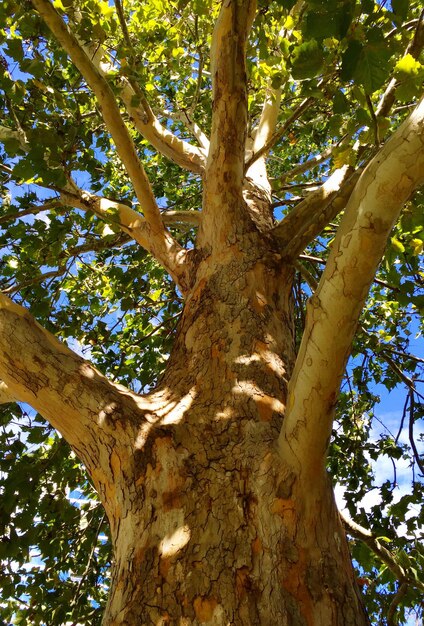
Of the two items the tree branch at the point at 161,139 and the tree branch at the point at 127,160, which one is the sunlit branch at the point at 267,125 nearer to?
the tree branch at the point at 161,139

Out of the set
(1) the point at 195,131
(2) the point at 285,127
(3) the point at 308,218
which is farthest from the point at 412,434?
(1) the point at 195,131

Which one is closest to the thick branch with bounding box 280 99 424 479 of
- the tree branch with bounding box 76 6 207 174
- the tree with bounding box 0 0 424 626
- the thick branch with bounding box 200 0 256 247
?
the tree with bounding box 0 0 424 626

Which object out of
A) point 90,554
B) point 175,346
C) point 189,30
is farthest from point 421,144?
point 189,30

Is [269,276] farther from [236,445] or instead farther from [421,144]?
[421,144]

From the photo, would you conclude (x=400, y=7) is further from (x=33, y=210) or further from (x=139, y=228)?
(x=33, y=210)

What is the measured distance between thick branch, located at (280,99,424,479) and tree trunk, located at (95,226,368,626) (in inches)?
6.4

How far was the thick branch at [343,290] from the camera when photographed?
1445 mm

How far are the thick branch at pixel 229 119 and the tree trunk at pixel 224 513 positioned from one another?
1009 mm

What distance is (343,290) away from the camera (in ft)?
5.09

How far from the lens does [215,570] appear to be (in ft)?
4.84

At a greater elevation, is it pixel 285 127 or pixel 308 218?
pixel 285 127

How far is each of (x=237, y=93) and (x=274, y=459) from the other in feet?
7.32

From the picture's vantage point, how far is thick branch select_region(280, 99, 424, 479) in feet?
4.74

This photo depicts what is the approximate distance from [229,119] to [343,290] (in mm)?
1912
